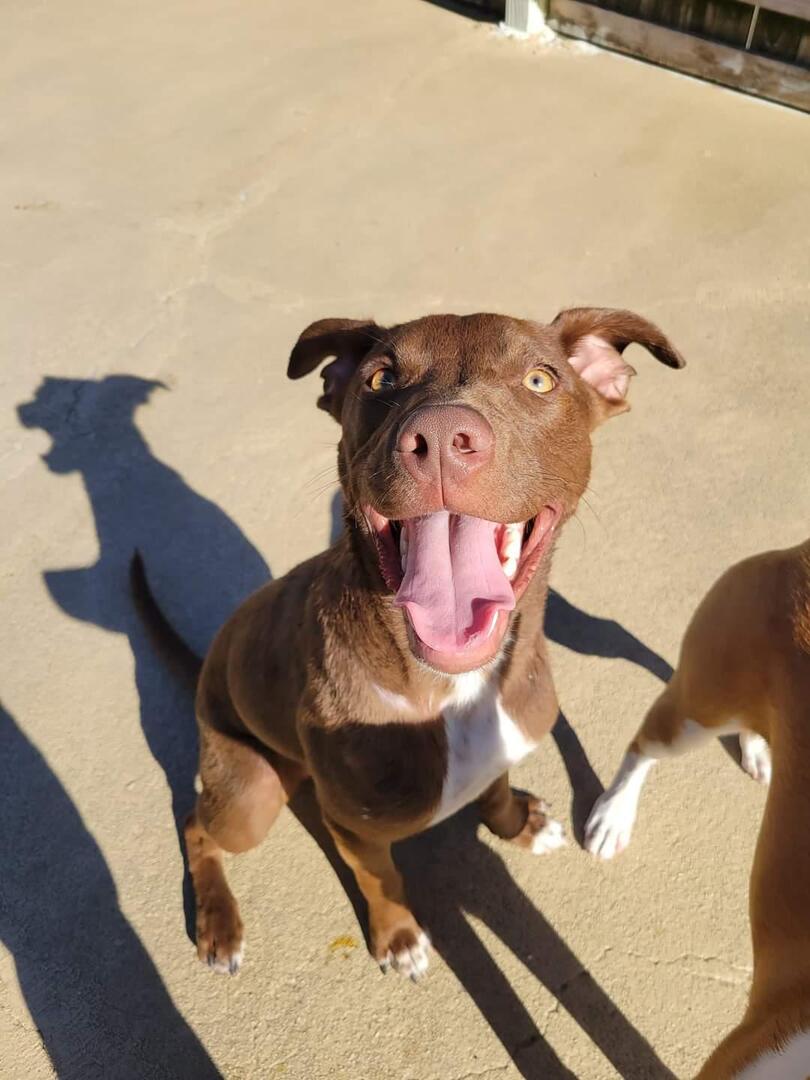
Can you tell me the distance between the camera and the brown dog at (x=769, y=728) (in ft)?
5.23

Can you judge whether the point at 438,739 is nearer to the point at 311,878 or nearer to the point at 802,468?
the point at 311,878

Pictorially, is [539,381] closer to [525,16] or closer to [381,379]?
[381,379]

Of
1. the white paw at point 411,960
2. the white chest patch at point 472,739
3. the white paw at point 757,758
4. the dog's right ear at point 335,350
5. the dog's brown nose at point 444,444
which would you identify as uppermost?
the dog's brown nose at point 444,444

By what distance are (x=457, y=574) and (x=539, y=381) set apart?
1.64 ft

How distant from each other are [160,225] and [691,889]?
4863 mm

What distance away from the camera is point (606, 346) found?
220 centimetres

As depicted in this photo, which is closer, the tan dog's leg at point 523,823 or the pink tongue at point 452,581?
the pink tongue at point 452,581

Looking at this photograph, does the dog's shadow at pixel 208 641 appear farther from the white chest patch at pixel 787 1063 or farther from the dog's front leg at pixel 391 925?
the white chest patch at pixel 787 1063

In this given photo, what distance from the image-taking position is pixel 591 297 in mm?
4578

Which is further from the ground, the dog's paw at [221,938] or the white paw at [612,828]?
the white paw at [612,828]

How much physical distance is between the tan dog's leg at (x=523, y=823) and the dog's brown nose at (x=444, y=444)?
4.89 ft

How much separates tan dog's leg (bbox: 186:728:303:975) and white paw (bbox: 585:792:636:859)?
102 centimetres

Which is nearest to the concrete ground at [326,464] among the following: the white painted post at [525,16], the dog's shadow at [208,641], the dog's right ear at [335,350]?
the dog's shadow at [208,641]

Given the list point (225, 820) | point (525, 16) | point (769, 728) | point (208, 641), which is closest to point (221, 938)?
point (225, 820)
